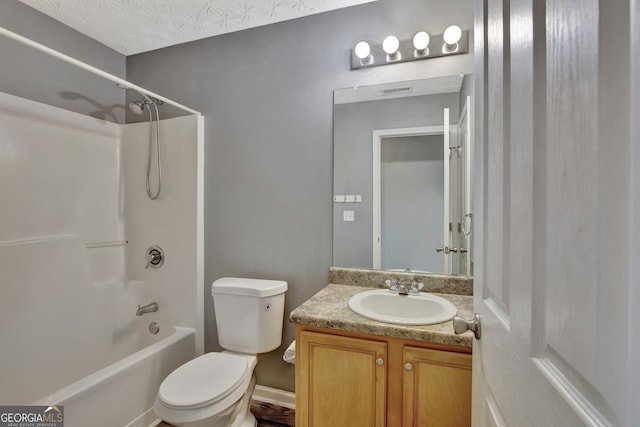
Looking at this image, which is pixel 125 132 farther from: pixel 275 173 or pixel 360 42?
pixel 360 42

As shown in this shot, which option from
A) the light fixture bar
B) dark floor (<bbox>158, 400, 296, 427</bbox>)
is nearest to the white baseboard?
dark floor (<bbox>158, 400, 296, 427</bbox>)

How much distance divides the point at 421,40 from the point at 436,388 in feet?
5.35

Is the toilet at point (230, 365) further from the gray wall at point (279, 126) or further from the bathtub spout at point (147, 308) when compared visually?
the bathtub spout at point (147, 308)

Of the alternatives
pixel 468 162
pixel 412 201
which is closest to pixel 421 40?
pixel 468 162

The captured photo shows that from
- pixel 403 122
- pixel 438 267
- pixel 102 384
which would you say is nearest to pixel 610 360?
pixel 438 267

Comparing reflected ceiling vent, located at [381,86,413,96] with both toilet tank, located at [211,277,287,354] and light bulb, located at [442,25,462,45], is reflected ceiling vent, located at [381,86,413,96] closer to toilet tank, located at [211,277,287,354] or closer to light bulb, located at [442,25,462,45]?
light bulb, located at [442,25,462,45]

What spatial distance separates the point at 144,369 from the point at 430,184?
191 cm

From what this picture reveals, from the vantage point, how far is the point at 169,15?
1755 millimetres

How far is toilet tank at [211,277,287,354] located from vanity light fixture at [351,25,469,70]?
1.42 meters

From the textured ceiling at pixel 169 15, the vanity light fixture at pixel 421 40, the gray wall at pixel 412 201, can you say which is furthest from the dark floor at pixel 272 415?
the textured ceiling at pixel 169 15

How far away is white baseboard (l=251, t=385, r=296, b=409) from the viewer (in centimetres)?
179

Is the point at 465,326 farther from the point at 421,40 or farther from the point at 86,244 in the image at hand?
the point at 86,244

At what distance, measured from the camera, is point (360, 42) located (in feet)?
5.28

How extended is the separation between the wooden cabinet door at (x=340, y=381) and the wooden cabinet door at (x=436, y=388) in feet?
0.32
